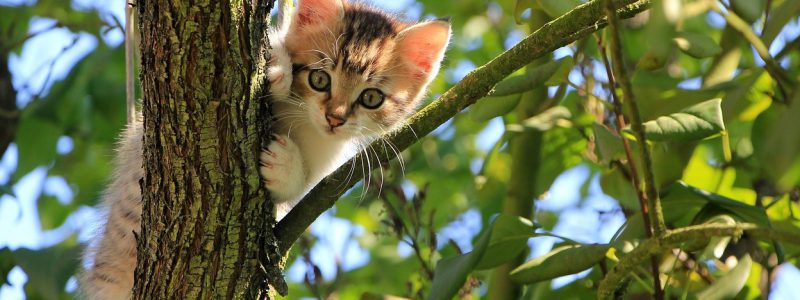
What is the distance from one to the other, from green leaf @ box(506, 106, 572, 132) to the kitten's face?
601mm

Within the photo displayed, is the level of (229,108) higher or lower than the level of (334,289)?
higher

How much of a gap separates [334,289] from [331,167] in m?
0.46

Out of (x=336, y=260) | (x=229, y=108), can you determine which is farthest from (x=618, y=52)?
(x=336, y=260)

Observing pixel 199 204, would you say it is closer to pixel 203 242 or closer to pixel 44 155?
pixel 203 242

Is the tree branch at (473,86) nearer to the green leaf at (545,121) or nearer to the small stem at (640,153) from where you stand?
the small stem at (640,153)

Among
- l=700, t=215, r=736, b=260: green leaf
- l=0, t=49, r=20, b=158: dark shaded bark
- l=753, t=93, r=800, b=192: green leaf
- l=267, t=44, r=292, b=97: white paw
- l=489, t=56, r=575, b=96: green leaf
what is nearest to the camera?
l=753, t=93, r=800, b=192: green leaf

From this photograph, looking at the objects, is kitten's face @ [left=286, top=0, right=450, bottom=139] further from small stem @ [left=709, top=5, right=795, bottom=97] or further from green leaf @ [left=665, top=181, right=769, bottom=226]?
small stem @ [left=709, top=5, right=795, bottom=97]

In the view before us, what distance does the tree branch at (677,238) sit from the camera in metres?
1.81

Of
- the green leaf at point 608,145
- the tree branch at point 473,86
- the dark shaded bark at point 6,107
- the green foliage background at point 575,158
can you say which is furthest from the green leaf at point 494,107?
the dark shaded bark at point 6,107

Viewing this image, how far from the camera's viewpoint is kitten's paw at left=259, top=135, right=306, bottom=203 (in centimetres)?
235

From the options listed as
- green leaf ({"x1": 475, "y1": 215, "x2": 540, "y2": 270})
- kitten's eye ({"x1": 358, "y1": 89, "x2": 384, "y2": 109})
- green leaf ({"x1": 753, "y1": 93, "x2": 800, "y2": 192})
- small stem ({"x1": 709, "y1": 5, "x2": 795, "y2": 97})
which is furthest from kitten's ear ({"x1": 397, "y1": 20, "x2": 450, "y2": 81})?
green leaf ({"x1": 753, "y1": 93, "x2": 800, "y2": 192})

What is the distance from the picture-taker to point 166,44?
1940 millimetres

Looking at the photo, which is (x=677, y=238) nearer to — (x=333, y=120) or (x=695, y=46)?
(x=695, y=46)

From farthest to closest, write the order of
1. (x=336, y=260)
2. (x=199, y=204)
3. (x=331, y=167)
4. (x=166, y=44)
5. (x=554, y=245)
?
(x=336, y=260), (x=331, y=167), (x=554, y=245), (x=199, y=204), (x=166, y=44)
